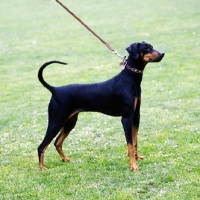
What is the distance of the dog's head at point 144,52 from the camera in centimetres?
591

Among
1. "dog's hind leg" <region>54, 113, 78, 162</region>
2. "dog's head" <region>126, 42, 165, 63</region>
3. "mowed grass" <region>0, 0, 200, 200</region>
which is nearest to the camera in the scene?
"mowed grass" <region>0, 0, 200, 200</region>

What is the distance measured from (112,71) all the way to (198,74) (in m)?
2.63

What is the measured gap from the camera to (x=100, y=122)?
853cm

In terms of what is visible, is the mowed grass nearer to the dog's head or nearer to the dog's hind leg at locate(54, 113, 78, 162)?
the dog's hind leg at locate(54, 113, 78, 162)

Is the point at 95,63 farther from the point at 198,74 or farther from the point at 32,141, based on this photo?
the point at 32,141

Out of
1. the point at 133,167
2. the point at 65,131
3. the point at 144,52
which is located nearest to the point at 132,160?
the point at 133,167

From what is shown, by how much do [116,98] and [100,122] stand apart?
2497mm

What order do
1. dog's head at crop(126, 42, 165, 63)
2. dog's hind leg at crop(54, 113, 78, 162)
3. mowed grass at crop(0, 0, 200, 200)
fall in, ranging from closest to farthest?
mowed grass at crop(0, 0, 200, 200), dog's head at crop(126, 42, 165, 63), dog's hind leg at crop(54, 113, 78, 162)

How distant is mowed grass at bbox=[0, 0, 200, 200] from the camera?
563cm

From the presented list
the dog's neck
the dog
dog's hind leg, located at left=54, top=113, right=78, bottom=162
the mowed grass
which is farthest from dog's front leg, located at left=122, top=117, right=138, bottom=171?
dog's hind leg, located at left=54, top=113, right=78, bottom=162

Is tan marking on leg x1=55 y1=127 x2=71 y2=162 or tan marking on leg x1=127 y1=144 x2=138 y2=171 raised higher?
tan marking on leg x1=127 y1=144 x2=138 y2=171

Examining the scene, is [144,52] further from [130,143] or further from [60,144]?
[60,144]

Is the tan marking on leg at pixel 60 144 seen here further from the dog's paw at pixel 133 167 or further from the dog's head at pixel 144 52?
the dog's head at pixel 144 52

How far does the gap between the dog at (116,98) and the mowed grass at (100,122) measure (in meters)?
0.45
